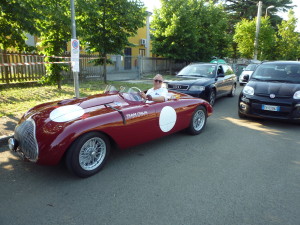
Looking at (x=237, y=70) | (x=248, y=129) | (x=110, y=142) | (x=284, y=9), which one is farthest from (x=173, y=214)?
(x=284, y=9)

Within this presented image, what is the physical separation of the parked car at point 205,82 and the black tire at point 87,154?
487 centimetres

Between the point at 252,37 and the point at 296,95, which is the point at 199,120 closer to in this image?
the point at 296,95

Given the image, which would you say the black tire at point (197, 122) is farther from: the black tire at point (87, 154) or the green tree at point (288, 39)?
the green tree at point (288, 39)

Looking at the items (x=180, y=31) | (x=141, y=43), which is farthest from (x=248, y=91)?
(x=141, y=43)

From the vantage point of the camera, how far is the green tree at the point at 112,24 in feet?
39.0

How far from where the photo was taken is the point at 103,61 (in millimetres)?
13547

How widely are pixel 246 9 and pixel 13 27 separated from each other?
42.2 m

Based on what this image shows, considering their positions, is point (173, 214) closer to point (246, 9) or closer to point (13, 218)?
point (13, 218)

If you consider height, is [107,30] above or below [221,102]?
above

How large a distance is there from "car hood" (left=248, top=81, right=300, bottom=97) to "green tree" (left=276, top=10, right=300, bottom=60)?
91.3 ft

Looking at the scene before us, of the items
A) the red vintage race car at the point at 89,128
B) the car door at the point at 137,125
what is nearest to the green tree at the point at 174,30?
the red vintage race car at the point at 89,128

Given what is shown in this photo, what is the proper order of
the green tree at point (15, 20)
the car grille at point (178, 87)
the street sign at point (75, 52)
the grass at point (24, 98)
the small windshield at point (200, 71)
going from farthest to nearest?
the small windshield at point (200, 71), the car grille at point (178, 87), the grass at point (24, 98), the street sign at point (75, 52), the green tree at point (15, 20)

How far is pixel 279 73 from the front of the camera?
700cm

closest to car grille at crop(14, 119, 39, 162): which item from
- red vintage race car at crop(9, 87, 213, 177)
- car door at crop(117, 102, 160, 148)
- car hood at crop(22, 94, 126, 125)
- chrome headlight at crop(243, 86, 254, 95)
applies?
red vintage race car at crop(9, 87, 213, 177)
